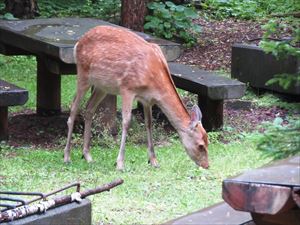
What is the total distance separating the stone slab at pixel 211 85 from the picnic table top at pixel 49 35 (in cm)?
80

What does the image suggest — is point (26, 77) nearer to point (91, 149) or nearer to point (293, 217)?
point (91, 149)

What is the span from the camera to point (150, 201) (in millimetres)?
6824

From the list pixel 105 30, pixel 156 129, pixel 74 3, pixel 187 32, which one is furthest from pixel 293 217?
pixel 74 3

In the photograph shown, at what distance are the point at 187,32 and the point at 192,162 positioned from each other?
913 cm

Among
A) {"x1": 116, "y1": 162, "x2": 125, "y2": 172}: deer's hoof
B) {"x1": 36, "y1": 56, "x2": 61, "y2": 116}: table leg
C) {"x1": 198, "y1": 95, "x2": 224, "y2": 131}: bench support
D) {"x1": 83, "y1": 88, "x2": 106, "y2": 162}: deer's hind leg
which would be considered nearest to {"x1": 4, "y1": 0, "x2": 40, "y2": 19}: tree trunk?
{"x1": 36, "y1": 56, "x2": 61, "y2": 116}: table leg

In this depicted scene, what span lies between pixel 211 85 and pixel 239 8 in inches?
427

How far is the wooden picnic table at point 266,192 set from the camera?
8.91ft

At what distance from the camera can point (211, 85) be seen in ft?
34.3

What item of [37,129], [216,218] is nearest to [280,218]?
[216,218]

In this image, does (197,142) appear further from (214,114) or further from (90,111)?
(214,114)

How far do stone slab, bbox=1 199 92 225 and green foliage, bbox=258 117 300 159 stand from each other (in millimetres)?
1447

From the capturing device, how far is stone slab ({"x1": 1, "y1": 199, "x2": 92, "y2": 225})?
4648 millimetres

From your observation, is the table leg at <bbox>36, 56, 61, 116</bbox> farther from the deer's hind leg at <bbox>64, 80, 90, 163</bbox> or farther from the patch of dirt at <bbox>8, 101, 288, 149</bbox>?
the deer's hind leg at <bbox>64, 80, 90, 163</bbox>

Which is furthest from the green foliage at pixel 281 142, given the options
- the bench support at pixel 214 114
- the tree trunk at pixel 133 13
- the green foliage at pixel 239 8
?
the green foliage at pixel 239 8
